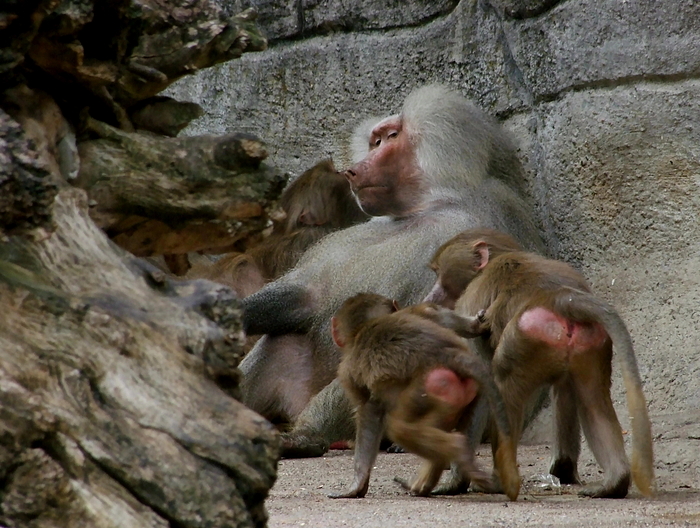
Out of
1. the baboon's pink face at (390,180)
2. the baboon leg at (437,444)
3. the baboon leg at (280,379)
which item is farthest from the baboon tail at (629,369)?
the baboon leg at (280,379)

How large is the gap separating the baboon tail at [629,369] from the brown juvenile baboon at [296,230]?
Result: 7.51 feet

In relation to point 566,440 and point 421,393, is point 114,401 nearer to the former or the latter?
point 421,393

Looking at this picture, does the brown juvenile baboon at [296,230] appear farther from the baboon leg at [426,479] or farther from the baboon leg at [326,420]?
the baboon leg at [426,479]

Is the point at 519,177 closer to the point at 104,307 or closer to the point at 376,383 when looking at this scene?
the point at 376,383

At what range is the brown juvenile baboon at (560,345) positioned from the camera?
2.44 m

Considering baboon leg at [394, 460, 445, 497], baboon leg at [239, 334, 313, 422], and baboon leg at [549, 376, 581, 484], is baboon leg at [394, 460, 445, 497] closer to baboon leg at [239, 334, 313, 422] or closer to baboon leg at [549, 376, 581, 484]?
baboon leg at [549, 376, 581, 484]

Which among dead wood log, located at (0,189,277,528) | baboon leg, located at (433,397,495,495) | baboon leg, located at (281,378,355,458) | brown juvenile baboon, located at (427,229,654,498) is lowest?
baboon leg, located at (281,378,355,458)

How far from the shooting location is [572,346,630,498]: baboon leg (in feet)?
8.33

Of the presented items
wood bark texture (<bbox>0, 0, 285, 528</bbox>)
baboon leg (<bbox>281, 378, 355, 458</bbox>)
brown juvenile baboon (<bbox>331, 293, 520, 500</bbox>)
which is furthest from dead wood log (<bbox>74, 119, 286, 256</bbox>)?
baboon leg (<bbox>281, 378, 355, 458</bbox>)

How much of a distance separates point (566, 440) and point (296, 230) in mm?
2172

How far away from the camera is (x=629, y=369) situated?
233 cm

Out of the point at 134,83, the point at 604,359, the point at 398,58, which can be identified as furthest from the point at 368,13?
the point at 134,83

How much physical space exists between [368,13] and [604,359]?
2354mm

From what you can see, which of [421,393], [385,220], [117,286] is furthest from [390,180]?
[117,286]
